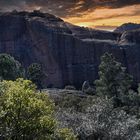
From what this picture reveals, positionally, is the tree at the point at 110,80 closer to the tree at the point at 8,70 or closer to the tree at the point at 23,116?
the tree at the point at 8,70

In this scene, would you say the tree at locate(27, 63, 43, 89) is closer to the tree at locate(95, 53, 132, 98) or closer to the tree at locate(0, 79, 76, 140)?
the tree at locate(95, 53, 132, 98)

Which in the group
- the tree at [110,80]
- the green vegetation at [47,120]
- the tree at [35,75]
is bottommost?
the tree at [35,75]

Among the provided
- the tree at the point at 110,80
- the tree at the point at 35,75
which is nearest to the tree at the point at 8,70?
the tree at the point at 35,75

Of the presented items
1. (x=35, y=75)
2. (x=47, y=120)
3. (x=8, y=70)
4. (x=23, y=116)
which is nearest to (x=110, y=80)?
(x=8, y=70)

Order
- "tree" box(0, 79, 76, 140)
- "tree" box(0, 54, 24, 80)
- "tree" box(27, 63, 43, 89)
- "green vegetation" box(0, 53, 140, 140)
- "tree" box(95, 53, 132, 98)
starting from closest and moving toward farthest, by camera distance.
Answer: "tree" box(0, 79, 76, 140) < "green vegetation" box(0, 53, 140, 140) < "tree" box(95, 53, 132, 98) < "tree" box(0, 54, 24, 80) < "tree" box(27, 63, 43, 89)

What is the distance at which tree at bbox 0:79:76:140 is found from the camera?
82.6 feet

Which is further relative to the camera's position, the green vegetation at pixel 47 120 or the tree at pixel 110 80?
the tree at pixel 110 80

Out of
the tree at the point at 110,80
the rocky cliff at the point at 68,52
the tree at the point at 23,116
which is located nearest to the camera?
the tree at the point at 23,116

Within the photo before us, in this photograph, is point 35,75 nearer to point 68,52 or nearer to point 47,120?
point 68,52

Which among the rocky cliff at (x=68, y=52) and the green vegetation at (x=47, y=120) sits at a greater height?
the green vegetation at (x=47, y=120)

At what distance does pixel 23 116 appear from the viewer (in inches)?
1018

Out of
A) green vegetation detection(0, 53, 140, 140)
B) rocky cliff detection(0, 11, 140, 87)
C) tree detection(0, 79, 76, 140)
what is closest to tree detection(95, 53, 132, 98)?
green vegetation detection(0, 53, 140, 140)

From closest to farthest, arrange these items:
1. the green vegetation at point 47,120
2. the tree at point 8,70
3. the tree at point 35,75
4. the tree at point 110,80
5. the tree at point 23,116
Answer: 1. the tree at point 23,116
2. the green vegetation at point 47,120
3. the tree at point 110,80
4. the tree at point 8,70
5. the tree at point 35,75

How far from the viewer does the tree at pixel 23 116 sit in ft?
82.6
